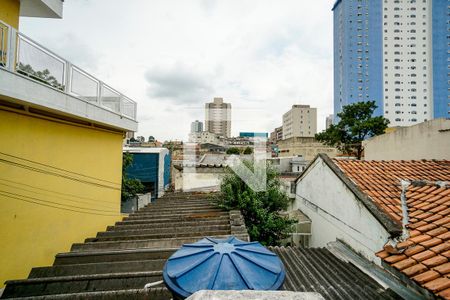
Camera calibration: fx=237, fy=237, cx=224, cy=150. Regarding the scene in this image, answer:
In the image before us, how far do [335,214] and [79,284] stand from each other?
649cm

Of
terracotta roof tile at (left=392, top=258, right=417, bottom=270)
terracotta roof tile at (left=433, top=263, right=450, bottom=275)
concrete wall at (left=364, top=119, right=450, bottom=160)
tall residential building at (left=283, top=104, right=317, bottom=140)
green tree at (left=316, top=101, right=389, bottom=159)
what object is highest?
tall residential building at (left=283, top=104, right=317, bottom=140)

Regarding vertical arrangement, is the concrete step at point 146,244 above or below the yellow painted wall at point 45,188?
below

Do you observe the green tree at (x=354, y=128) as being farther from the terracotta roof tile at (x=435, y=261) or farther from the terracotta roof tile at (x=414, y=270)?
the terracotta roof tile at (x=414, y=270)

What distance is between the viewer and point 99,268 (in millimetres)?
4566

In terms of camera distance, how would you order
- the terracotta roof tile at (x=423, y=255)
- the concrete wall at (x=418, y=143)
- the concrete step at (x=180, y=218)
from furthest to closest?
the concrete wall at (x=418, y=143), the concrete step at (x=180, y=218), the terracotta roof tile at (x=423, y=255)

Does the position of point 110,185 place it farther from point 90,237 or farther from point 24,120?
point 24,120

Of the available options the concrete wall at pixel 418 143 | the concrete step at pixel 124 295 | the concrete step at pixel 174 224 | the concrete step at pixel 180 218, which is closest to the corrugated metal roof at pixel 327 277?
the concrete step at pixel 174 224

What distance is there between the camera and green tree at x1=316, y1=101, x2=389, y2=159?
2375 centimetres

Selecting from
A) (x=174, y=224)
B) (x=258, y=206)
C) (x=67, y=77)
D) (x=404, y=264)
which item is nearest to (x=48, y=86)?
(x=67, y=77)


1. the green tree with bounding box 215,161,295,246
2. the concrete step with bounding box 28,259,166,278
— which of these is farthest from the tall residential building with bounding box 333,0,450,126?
the concrete step with bounding box 28,259,166,278

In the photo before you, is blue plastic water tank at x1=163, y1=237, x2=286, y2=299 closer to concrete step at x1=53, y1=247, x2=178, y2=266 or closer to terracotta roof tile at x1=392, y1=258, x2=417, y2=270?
terracotta roof tile at x1=392, y1=258, x2=417, y2=270

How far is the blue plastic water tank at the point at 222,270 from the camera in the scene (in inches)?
80.0

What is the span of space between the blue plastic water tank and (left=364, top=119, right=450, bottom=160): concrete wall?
9.81m

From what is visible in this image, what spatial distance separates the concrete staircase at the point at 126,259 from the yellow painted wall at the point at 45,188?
0.43m
